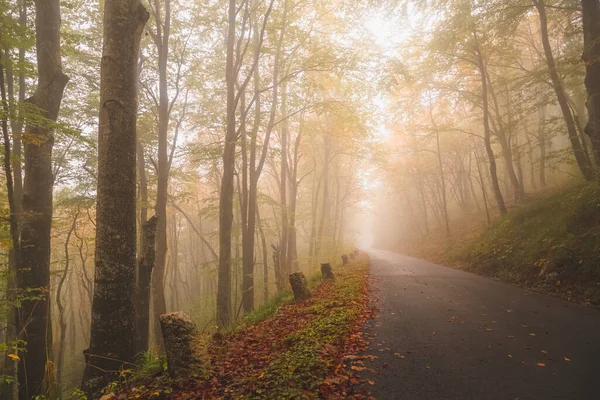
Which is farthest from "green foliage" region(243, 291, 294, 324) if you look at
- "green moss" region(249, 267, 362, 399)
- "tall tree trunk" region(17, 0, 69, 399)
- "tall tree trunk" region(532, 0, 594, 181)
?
"tall tree trunk" region(532, 0, 594, 181)

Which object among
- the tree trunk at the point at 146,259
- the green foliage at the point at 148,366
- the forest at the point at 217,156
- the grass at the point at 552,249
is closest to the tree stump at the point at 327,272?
the forest at the point at 217,156

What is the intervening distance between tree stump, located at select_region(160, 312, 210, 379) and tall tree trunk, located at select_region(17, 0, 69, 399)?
15.2ft

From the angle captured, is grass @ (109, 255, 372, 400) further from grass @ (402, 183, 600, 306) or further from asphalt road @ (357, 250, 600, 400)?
grass @ (402, 183, 600, 306)

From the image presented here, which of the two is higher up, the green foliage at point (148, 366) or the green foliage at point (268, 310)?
the green foliage at point (148, 366)

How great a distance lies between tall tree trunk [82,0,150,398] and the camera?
395 centimetres

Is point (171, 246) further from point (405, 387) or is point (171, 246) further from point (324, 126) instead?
point (405, 387)

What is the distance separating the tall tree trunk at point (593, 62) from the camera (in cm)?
817

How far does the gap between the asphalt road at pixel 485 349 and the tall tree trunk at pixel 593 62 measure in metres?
5.56

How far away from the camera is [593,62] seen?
8.00 m

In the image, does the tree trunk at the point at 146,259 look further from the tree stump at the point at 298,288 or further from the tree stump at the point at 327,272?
the tree stump at the point at 327,272

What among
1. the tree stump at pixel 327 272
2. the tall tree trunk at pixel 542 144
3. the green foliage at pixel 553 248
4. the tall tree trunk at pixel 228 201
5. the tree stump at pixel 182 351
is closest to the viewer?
the tree stump at pixel 182 351

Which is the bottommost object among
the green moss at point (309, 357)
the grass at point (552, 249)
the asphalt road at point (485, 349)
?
the asphalt road at point (485, 349)

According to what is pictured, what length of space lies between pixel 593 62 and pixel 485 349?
350 inches

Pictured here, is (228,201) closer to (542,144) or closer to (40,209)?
(40,209)
